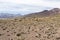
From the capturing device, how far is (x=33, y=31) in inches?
1131

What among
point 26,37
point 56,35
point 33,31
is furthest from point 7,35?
point 56,35

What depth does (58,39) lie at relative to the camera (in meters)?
23.9

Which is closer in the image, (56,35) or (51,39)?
(51,39)

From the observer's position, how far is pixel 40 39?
941 inches

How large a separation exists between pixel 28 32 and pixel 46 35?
3090mm

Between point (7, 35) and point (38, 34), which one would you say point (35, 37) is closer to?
point (38, 34)

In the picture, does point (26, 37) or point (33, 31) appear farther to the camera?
point (33, 31)

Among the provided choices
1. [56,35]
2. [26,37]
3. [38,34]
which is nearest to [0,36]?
[26,37]

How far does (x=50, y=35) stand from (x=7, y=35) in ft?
18.5

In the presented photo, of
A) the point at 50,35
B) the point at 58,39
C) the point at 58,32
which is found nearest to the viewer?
the point at 58,39

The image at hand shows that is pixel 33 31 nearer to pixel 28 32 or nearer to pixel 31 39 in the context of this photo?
pixel 28 32

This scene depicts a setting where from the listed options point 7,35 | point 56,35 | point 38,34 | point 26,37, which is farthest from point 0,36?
point 56,35

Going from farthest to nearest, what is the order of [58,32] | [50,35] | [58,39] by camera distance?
1. [58,32]
2. [50,35]
3. [58,39]

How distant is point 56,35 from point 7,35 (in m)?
6.43
